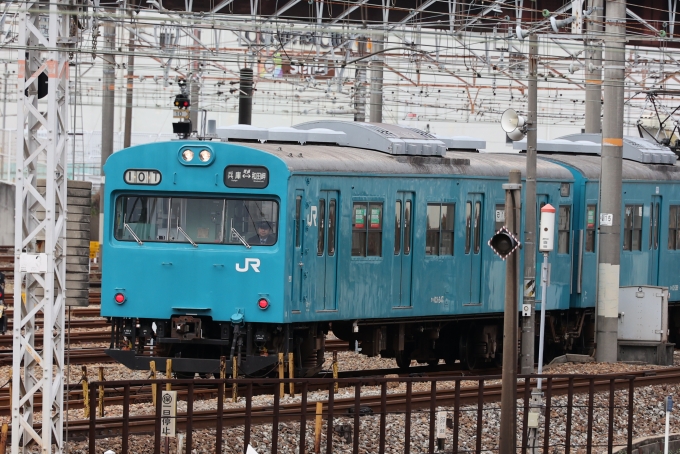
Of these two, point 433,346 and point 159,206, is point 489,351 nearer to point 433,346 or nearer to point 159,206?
point 433,346

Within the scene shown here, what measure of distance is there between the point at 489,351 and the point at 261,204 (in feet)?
18.1

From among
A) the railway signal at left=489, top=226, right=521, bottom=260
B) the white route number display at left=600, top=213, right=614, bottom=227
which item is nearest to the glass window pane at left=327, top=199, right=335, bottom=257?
the railway signal at left=489, top=226, right=521, bottom=260

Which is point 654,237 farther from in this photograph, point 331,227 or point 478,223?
point 331,227

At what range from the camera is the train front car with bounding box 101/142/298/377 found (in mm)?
14820

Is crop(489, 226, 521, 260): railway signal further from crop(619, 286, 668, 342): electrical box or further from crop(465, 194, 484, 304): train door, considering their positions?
crop(619, 286, 668, 342): electrical box

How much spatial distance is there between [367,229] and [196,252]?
7.39 ft

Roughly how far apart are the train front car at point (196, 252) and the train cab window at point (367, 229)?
1.41 m

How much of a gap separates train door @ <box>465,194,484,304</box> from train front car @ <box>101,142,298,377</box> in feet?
12.2

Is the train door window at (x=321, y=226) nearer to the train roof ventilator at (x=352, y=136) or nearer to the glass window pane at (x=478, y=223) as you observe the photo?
the train roof ventilator at (x=352, y=136)

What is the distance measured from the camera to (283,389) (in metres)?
15.0

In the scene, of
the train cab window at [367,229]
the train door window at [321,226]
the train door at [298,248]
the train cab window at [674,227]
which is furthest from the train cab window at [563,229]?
the train door at [298,248]

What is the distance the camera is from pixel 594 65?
20.6m

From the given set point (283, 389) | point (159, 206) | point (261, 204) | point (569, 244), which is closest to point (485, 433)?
point (283, 389)

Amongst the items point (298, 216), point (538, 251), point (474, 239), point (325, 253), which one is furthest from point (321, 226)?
point (538, 251)
